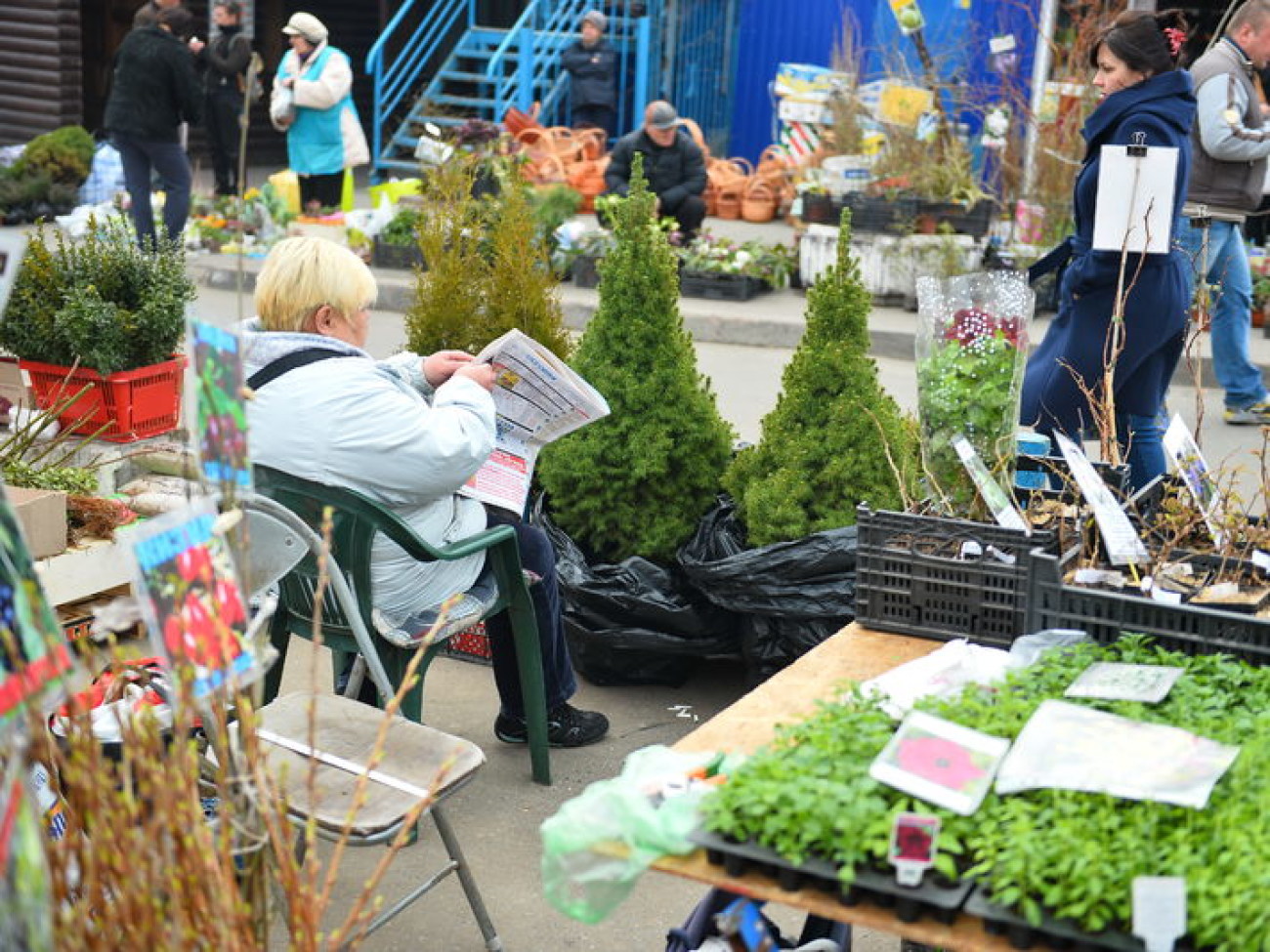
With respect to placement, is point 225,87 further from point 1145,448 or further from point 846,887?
point 846,887

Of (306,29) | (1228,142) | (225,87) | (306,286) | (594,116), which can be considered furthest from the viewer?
(594,116)

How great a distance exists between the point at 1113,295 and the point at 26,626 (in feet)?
12.2

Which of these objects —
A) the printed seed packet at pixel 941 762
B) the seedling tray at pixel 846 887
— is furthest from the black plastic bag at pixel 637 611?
the seedling tray at pixel 846 887

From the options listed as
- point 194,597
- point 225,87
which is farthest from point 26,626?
point 225,87

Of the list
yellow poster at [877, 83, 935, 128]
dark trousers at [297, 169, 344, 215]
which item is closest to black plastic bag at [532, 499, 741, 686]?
yellow poster at [877, 83, 935, 128]

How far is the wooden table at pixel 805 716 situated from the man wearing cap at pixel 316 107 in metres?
9.17

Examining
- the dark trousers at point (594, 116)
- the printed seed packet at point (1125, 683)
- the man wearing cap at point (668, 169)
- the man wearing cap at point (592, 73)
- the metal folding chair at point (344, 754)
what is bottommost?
the metal folding chair at point (344, 754)

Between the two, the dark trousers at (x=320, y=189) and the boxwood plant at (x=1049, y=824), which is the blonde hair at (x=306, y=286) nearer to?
the boxwood plant at (x=1049, y=824)

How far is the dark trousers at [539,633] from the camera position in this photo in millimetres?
3912

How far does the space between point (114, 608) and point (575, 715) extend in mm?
2351

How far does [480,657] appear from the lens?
4.71 m

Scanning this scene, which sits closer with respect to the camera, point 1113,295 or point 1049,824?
point 1049,824

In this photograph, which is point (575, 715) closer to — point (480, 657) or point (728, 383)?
point (480, 657)

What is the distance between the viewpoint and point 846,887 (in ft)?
6.71
